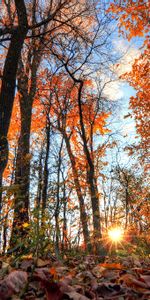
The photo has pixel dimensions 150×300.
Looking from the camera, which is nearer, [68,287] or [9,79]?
[68,287]

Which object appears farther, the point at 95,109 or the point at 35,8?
the point at 95,109

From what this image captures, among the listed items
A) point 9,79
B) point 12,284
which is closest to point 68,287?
point 12,284

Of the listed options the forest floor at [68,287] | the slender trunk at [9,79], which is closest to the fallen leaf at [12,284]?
the forest floor at [68,287]

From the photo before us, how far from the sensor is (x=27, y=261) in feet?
6.43

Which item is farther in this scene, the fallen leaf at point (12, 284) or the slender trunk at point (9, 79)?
the slender trunk at point (9, 79)

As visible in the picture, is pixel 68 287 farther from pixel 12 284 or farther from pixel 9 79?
pixel 9 79

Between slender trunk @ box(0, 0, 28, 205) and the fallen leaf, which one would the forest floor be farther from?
slender trunk @ box(0, 0, 28, 205)

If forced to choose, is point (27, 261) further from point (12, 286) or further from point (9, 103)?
point (9, 103)

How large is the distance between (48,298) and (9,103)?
5247mm

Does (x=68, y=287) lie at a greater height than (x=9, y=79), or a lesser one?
lesser

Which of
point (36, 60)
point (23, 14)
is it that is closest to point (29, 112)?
point (36, 60)

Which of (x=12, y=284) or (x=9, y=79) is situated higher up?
(x=9, y=79)

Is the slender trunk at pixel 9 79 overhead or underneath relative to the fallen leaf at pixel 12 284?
overhead

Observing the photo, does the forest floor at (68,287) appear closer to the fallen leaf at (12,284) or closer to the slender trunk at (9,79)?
the fallen leaf at (12,284)
